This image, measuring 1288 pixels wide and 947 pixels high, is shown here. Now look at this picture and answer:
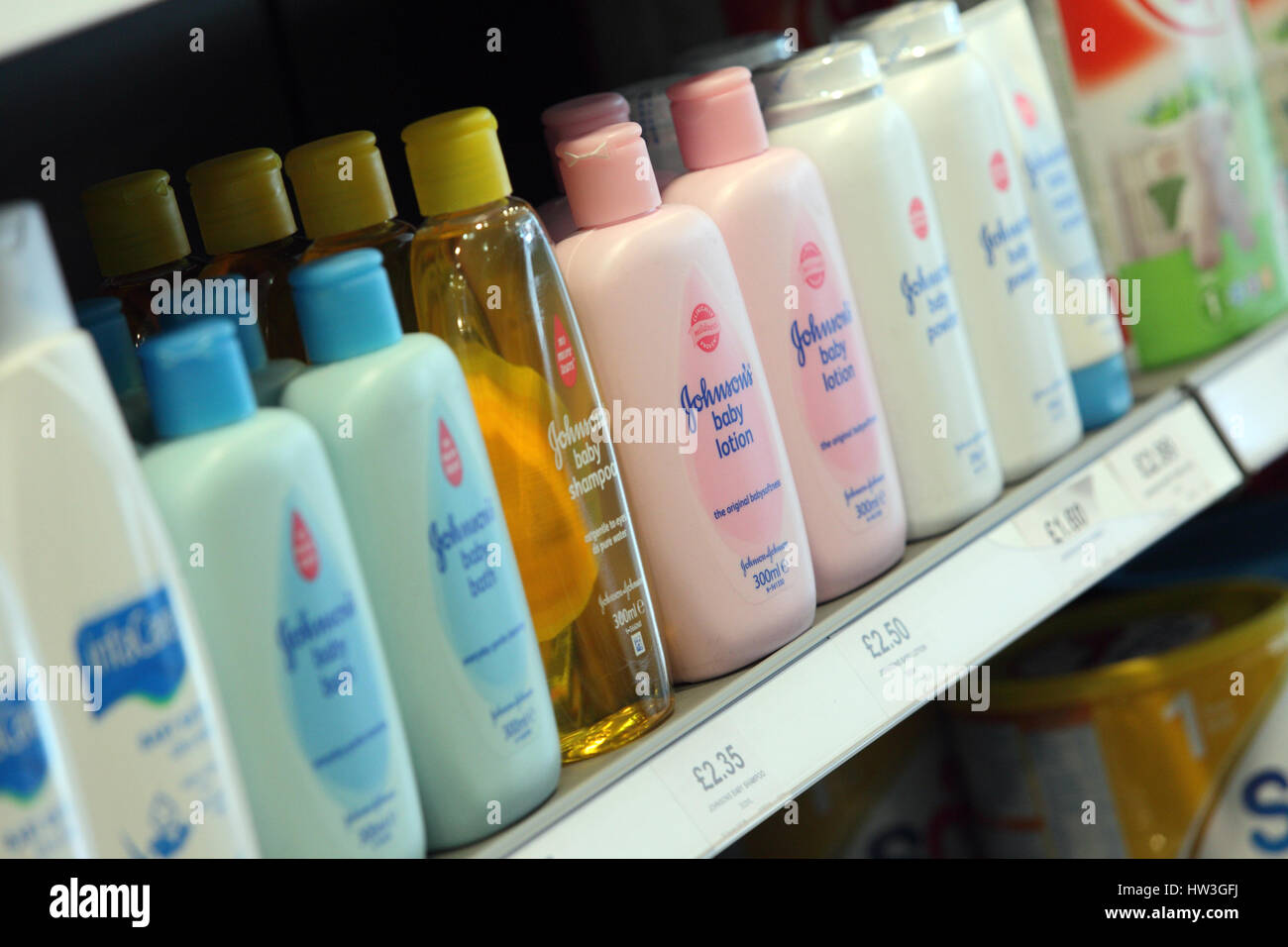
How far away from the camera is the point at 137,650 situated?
1.39 feet

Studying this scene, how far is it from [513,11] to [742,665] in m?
0.54

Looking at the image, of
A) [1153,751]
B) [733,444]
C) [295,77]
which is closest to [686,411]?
[733,444]

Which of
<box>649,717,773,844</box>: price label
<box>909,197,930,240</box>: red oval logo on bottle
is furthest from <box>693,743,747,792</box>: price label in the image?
<box>909,197,930,240</box>: red oval logo on bottle

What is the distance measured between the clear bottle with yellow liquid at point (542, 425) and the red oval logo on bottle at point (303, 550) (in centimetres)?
12

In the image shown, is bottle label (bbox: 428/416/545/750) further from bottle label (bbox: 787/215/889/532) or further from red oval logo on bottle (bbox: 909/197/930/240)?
red oval logo on bottle (bbox: 909/197/930/240)

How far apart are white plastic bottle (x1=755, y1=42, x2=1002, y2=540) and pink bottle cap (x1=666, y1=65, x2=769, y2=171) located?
0.16 ft

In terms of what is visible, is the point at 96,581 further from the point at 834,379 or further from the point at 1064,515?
the point at 1064,515

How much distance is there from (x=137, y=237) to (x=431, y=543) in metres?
0.22

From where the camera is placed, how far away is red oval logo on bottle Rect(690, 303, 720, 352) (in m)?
0.62

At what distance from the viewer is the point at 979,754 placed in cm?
99

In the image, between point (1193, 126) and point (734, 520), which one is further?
point (1193, 126)

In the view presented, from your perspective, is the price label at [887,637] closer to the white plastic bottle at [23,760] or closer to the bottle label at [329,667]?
the bottle label at [329,667]
